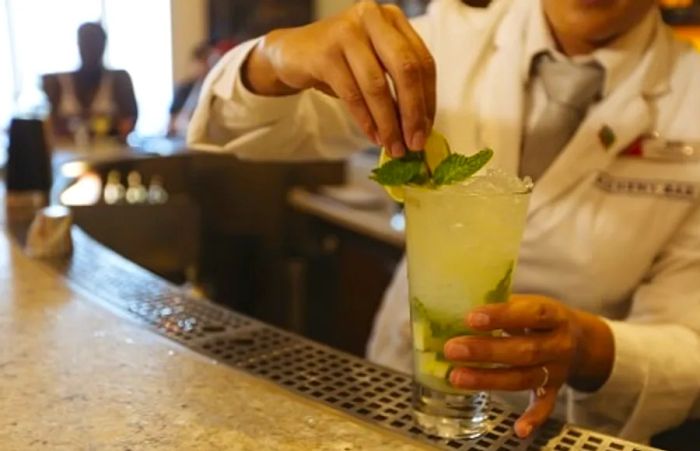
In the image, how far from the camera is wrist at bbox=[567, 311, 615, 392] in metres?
0.87

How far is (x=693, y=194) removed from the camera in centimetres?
108

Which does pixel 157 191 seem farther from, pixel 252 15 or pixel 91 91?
pixel 252 15

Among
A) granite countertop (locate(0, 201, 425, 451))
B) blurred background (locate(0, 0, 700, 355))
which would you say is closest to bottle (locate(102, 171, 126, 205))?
blurred background (locate(0, 0, 700, 355))

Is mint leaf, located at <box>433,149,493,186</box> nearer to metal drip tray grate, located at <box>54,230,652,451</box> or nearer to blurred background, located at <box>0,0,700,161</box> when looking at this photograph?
metal drip tray grate, located at <box>54,230,652,451</box>

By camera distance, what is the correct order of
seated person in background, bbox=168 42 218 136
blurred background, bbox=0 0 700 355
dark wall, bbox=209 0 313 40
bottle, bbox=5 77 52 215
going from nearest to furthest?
bottle, bbox=5 77 52 215 → blurred background, bbox=0 0 700 355 → seated person in background, bbox=168 42 218 136 → dark wall, bbox=209 0 313 40

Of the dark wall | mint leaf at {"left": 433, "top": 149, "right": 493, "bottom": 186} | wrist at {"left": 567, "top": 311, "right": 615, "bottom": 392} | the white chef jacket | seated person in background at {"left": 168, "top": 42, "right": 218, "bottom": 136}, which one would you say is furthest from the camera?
the dark wall

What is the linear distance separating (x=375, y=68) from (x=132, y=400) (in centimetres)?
38

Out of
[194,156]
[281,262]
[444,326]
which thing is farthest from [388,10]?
[281,262]

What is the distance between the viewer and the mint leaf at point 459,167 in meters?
0.68

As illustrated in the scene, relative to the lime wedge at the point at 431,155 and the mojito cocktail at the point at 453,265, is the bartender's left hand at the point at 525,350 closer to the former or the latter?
the mojito cocktail at the point at 453,265

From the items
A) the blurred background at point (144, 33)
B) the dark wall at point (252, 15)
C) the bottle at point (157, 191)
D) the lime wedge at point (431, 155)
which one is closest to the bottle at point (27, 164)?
the bottle at point (157, 191)

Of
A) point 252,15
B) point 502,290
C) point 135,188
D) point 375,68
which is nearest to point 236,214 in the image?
point 135,188

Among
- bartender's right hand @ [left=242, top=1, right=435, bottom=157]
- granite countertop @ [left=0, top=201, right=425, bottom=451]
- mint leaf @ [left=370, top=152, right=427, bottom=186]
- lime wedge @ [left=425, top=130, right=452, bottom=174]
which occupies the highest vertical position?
bartender's right hand @ [left=242, top=1, right=435, bottom=157]

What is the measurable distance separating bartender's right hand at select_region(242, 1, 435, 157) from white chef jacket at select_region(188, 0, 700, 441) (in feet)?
0.76
